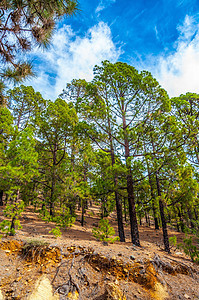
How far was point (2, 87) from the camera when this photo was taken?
487 cm

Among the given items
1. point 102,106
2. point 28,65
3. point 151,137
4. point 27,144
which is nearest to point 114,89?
point 102,106

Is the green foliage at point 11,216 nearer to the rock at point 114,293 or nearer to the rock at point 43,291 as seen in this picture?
the rock at point 43,291

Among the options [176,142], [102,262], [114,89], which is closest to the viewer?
[102,262]

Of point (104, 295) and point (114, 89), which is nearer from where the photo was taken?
point (104, 295)

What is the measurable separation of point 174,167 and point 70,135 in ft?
24.6

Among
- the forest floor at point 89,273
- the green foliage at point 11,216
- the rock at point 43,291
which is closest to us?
the rock at point 43,291

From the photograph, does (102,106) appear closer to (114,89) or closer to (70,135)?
(114,89)

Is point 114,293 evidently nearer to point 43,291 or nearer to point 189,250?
point 43,291

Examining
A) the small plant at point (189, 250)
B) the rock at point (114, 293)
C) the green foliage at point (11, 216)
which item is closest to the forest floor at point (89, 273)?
the rock at point (114, 293)

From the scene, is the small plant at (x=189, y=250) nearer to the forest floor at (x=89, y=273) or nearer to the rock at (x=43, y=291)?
the forest floor at (x=89, y=273)

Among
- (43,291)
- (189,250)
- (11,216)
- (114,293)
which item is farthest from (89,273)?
(189,250)

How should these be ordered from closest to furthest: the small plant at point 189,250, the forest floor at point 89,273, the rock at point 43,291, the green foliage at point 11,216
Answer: the rock at point 43,291 < the forest floor at point 89,273 < the green foliage at point 11,216 < the small plant at point 189,250

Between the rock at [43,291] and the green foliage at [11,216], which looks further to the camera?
the green foliage at [11,216]

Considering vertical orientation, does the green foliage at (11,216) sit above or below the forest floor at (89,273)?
above
